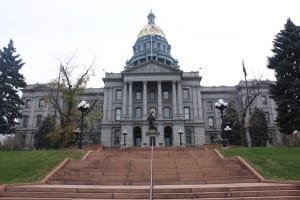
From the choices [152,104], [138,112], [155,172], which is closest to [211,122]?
[152,104]

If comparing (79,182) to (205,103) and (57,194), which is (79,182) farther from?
(205,103)

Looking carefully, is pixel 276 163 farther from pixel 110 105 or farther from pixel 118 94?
pixel 118 94

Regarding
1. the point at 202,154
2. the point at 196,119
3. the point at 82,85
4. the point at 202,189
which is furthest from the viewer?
the point at 196,119

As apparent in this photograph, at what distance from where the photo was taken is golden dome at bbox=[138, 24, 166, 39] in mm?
64625

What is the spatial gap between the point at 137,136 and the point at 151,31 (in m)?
27.8

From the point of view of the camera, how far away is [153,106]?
49.4 m

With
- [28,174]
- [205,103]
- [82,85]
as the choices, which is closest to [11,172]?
[28,174]

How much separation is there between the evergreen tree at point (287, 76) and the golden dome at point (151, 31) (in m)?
42.2

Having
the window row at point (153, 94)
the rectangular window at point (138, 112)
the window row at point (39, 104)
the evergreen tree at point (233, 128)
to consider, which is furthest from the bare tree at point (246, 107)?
the window row at point (39, 104)

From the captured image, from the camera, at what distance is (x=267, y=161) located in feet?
48.0

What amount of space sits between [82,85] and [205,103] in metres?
30.7

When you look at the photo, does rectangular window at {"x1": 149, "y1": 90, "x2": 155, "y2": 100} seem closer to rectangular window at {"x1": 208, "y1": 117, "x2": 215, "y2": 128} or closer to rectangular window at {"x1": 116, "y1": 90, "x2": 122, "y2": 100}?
rectangular window at {"x1": 116, "y1": 90, "x2": 122, "y2": 100}

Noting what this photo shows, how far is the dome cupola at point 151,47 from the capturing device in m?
61.2

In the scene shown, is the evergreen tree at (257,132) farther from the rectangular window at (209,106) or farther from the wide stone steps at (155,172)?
the wide stone steps at (155,172)
